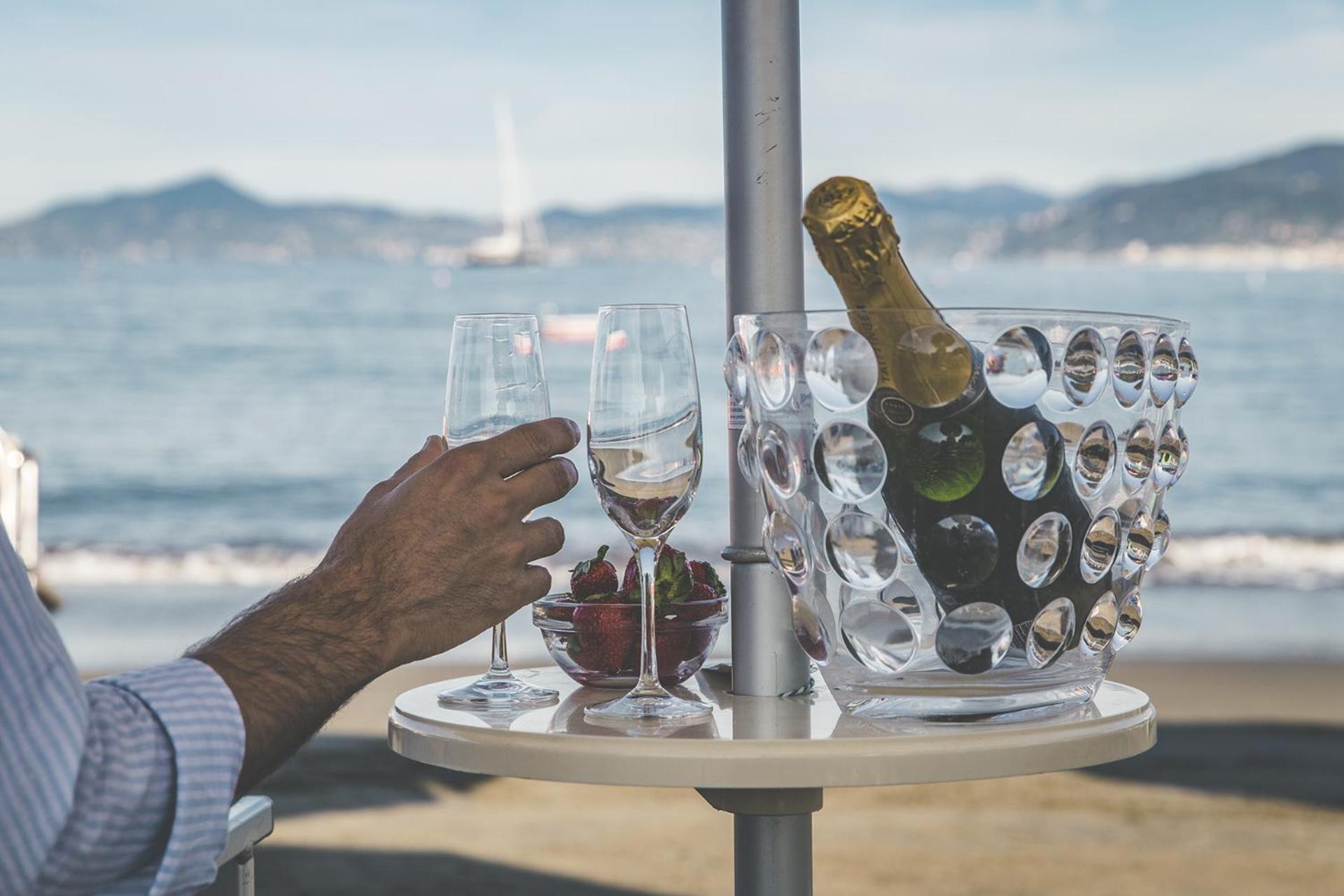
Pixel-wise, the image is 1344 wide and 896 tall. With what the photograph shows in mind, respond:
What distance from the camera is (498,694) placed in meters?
1.27

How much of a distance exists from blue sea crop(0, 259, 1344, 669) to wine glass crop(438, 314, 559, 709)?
5.38 metres

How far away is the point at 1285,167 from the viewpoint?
24516 millimetres

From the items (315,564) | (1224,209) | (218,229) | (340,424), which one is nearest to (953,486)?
(315,564)

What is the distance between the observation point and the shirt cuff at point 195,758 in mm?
874

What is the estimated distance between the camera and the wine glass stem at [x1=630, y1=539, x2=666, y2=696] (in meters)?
1.13

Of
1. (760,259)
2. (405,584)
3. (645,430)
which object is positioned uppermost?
(760,259)

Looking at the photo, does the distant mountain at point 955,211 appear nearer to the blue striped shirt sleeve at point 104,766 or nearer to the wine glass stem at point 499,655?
the wine glass stem at point 499,655

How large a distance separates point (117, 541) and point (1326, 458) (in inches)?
444

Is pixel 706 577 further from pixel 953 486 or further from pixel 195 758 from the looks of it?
pixel 195 758

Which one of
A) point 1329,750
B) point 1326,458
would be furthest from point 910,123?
point 1329,750

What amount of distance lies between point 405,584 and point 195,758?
0.72 ft

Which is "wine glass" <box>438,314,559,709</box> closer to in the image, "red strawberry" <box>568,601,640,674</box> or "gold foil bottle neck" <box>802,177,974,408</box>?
"red strawberry" <box>568,601,640,674</box>

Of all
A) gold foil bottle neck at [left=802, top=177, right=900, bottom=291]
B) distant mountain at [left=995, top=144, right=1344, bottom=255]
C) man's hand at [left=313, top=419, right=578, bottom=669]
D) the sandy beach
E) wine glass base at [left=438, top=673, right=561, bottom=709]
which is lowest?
the sandy beach

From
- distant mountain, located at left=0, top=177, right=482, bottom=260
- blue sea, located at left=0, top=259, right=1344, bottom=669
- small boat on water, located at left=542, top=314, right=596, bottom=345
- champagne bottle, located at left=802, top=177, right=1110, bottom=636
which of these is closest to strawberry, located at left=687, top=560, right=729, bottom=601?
champagne bottle, located at left=802, top=177, right=1110, bottom=636
